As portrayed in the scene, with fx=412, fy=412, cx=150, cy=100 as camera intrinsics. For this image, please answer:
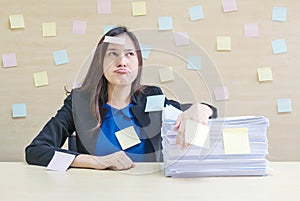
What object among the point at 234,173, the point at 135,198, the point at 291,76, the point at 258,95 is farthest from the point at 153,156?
the point at 291,76

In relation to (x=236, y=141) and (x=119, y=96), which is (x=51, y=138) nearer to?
(x=119, y=96)

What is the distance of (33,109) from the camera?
2.29 meters

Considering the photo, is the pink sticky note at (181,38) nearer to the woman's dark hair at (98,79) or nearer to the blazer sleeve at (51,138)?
the woman's dark hair at (98,79)

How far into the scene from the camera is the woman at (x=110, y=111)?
1.52 metres

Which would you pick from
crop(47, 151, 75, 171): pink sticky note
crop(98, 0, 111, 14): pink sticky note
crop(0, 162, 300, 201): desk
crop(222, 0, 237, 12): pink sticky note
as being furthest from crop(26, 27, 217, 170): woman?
crop(222, 0, 237, 12): pink sticky note

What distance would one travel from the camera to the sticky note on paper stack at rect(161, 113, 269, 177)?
1146 millimetres

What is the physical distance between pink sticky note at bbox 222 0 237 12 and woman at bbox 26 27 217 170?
0.83m

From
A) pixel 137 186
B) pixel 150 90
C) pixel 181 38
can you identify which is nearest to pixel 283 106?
pixel 181 38

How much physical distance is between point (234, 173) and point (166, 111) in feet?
0.92

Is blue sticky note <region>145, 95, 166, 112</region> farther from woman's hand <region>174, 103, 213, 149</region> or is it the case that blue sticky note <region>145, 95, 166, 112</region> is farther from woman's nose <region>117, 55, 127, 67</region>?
woman's hand <region>174, 103, 213, 149</region>

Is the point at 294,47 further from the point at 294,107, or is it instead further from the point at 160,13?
the point at 160,13

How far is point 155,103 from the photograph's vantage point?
5.23ft

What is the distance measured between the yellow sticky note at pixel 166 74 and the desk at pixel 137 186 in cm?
77

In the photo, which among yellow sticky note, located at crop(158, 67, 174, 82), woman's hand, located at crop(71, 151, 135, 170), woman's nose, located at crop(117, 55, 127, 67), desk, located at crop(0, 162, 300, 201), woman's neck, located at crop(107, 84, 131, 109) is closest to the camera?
desk, located at crop(0, 162, 300, 201)
